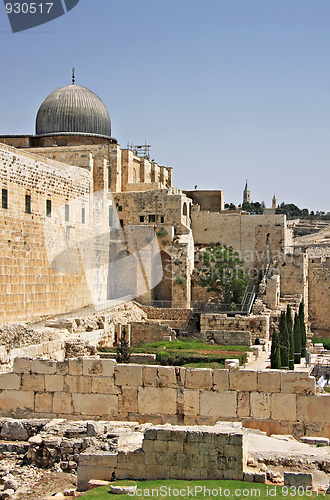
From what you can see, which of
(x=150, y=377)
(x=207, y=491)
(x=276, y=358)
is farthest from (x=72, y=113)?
(x=207, y=491)

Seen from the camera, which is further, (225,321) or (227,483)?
(225,321)

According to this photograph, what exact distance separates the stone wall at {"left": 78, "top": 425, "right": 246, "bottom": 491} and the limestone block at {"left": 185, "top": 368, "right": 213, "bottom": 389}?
2140mm

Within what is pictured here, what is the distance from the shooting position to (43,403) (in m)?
10.6

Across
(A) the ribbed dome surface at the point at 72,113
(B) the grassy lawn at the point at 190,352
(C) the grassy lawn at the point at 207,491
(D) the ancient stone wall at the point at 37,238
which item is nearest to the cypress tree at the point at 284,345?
(B) the grassy lawn at the point at 190,352

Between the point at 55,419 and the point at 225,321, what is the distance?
1666 centimetres

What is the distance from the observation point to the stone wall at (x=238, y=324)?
25844 mm

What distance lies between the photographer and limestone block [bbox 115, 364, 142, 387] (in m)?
10.4

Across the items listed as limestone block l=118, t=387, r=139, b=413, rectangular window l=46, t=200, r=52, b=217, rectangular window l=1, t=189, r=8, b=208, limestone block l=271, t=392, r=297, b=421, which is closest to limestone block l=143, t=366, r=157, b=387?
Result: limestone block l=118, t=387, r=139, b=413

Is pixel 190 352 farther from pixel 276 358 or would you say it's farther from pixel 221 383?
pixel 221 383

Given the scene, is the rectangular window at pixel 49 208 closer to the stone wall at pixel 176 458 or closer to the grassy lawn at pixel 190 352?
the grassy lawn at pixel 190 352

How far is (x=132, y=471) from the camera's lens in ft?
25.9

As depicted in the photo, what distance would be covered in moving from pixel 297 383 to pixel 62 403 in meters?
3.45

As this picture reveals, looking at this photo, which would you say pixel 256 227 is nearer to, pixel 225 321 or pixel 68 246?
pixel 225 321

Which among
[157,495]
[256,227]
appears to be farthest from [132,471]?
[256,227]
